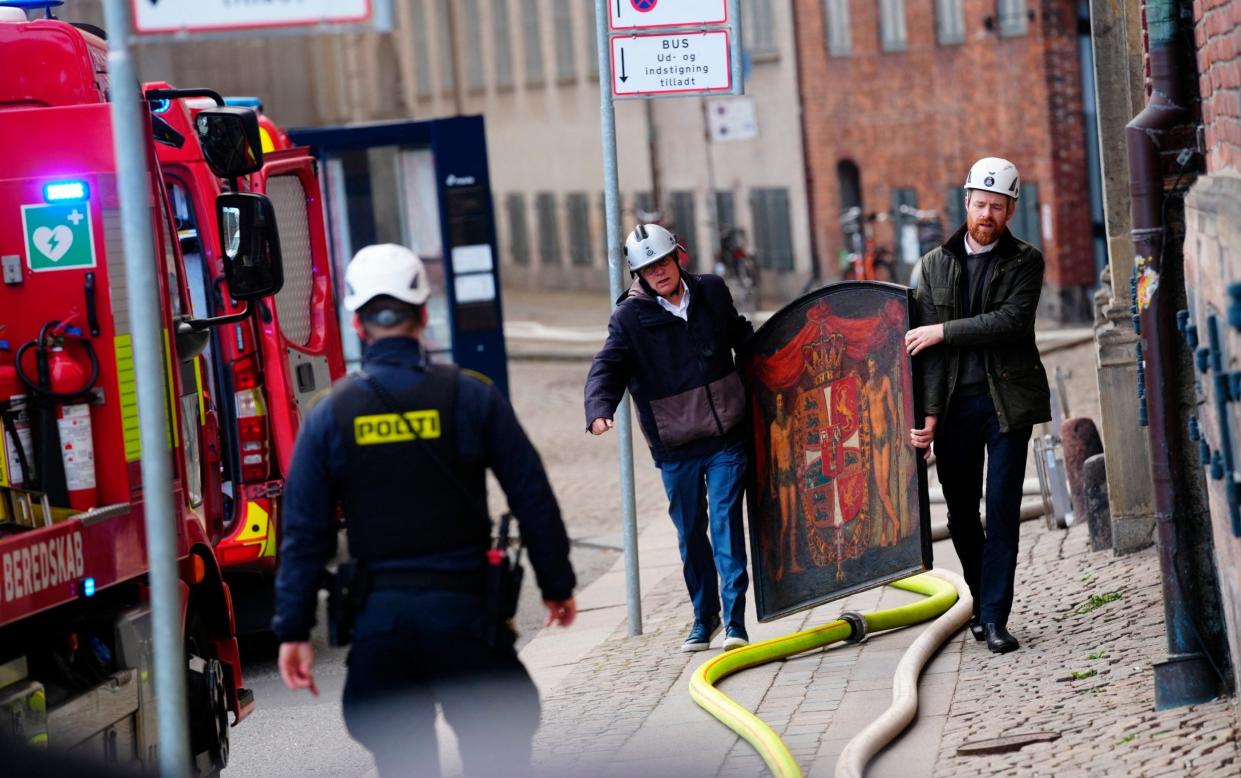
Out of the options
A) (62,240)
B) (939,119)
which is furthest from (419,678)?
(939,119)

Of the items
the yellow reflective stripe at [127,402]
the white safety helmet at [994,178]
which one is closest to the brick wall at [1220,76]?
the white safety helmet at [994,178]

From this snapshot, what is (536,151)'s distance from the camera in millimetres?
47000

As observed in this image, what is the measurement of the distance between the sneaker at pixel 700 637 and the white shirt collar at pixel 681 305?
4.35 feet

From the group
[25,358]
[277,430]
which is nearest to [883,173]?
[277,430]

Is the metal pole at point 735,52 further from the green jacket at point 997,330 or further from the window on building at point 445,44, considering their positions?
the window on building at point 445,44

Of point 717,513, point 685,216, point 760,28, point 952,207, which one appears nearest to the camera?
point 717,513

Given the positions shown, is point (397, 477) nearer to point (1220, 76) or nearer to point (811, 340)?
point (1220, 76)

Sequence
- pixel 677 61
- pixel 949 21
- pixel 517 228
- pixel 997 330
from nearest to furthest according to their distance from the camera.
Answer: pixel 997 330 < pixel 677 61 < pixel 949 21 < pixel 517 228

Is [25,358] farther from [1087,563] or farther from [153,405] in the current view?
[1087,563]

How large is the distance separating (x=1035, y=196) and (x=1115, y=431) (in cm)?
2014

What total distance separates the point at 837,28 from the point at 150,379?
30.8 metres

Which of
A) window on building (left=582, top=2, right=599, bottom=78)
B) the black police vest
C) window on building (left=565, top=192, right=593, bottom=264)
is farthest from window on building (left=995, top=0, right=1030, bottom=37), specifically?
the black police vest

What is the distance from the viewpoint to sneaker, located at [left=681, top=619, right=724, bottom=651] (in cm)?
945

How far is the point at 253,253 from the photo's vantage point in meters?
7.91
